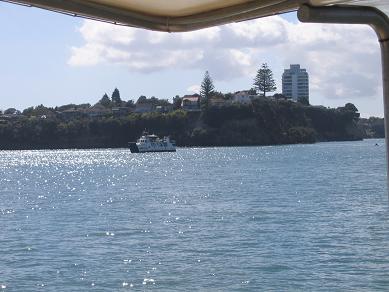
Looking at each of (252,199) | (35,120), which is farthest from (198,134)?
(252,199)

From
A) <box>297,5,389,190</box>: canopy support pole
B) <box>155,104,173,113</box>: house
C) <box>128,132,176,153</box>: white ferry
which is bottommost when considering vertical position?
<box>128,132,176,153</box>: white ferry

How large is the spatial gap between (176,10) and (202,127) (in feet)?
415

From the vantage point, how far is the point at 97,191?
2036 inches

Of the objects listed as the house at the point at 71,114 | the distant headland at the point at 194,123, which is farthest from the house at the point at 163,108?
the house at the point at 71,114

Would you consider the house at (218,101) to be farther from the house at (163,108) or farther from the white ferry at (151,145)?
the white ferry at (151,145)

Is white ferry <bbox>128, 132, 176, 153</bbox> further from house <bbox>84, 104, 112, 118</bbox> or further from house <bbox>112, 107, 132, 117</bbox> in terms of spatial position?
house <bbox>84, 104, 112, 118</bbox>

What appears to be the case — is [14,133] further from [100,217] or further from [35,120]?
[100,217]

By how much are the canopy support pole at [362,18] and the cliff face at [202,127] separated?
121m

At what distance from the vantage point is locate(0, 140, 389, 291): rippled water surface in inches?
719

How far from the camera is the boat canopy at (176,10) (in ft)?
8.88

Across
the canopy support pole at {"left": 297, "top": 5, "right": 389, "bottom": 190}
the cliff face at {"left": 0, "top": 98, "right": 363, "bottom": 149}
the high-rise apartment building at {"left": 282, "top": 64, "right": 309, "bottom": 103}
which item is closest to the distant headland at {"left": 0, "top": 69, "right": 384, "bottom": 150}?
the cliff face at {"left": 0, "top": 98, "right": 363, "bottom": 149}

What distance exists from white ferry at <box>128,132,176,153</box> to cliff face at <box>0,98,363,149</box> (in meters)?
9.42

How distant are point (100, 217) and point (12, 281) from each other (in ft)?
49.2

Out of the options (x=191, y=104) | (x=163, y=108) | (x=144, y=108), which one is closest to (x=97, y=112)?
(x=144, y=108)
